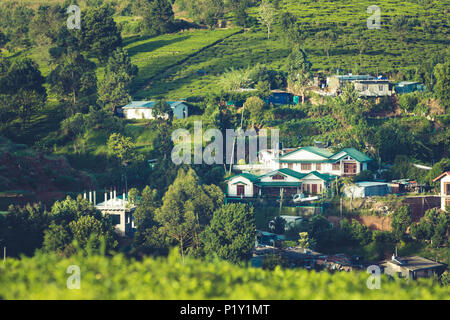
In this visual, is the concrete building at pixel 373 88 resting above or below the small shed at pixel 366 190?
above

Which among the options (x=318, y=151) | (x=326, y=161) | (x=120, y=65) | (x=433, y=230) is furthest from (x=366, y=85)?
(x=433, y=230)

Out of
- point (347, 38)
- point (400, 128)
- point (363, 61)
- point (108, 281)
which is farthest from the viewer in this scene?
point (347, 38)

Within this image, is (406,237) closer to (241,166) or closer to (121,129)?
(241,166)

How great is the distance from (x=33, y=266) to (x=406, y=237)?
33733 mm

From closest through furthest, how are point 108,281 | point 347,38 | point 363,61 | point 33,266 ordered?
point 108,281 < point 33,266 < point 363,61 < point 347,38

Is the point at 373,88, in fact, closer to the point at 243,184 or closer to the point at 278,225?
the point at 243,184

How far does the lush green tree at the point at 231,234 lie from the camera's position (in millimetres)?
46062

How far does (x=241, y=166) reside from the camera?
6325cm

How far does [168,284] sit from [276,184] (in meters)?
38.4

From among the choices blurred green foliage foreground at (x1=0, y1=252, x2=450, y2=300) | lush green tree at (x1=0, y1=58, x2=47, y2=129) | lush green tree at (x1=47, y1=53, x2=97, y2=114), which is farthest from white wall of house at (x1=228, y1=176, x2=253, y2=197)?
blurred green foliage foreground at (x1=0, y1=252, x2=450, y2=300)

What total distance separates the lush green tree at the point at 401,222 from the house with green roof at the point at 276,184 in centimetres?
749

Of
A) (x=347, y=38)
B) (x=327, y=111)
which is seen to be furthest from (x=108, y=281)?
(x=347, y=38)

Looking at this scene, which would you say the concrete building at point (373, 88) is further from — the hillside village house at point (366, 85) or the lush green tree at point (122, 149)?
the lush green tree at point (122, 149)

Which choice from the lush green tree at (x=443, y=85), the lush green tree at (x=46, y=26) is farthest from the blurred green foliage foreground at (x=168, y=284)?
the lush green tree at (x=46, y=26)
